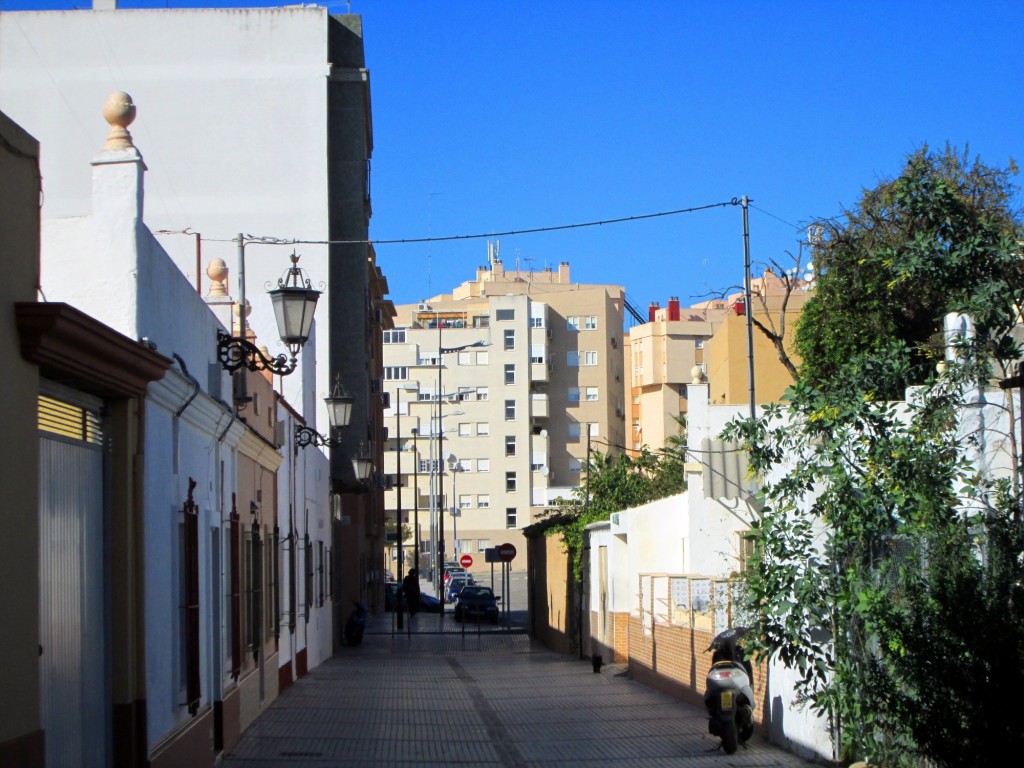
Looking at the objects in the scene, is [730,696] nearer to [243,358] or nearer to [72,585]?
[243,358]

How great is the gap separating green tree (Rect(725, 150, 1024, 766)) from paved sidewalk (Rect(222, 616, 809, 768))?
3.56 meters

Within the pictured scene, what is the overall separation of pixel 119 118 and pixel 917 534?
670 cm

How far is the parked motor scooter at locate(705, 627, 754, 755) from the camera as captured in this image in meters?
14.0

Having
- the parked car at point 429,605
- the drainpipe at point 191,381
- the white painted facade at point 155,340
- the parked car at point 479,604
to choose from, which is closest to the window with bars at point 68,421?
the white painted facade at point 155,340

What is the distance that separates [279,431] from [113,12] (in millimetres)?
17799

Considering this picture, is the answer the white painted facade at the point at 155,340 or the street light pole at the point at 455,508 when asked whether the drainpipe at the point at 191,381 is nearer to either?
the white painted facade at the point at 155,340

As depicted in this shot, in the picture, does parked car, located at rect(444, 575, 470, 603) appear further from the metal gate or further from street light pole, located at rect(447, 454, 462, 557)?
the metal gate

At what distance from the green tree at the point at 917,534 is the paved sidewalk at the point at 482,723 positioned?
11.7 feet

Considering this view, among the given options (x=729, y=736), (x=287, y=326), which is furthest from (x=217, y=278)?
(x=729, y=736)

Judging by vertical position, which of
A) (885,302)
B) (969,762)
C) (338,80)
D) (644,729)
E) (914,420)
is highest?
(338,80)

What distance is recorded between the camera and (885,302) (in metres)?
23.7

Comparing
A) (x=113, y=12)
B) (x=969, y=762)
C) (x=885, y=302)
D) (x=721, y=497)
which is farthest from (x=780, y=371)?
(x=969, y=762)

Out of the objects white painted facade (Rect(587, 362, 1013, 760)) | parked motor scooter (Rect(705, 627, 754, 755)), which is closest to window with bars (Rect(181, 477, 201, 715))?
white painted facade (Rect(587, 362, 1013, 760))

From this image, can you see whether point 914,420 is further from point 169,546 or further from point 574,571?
point 574,571
